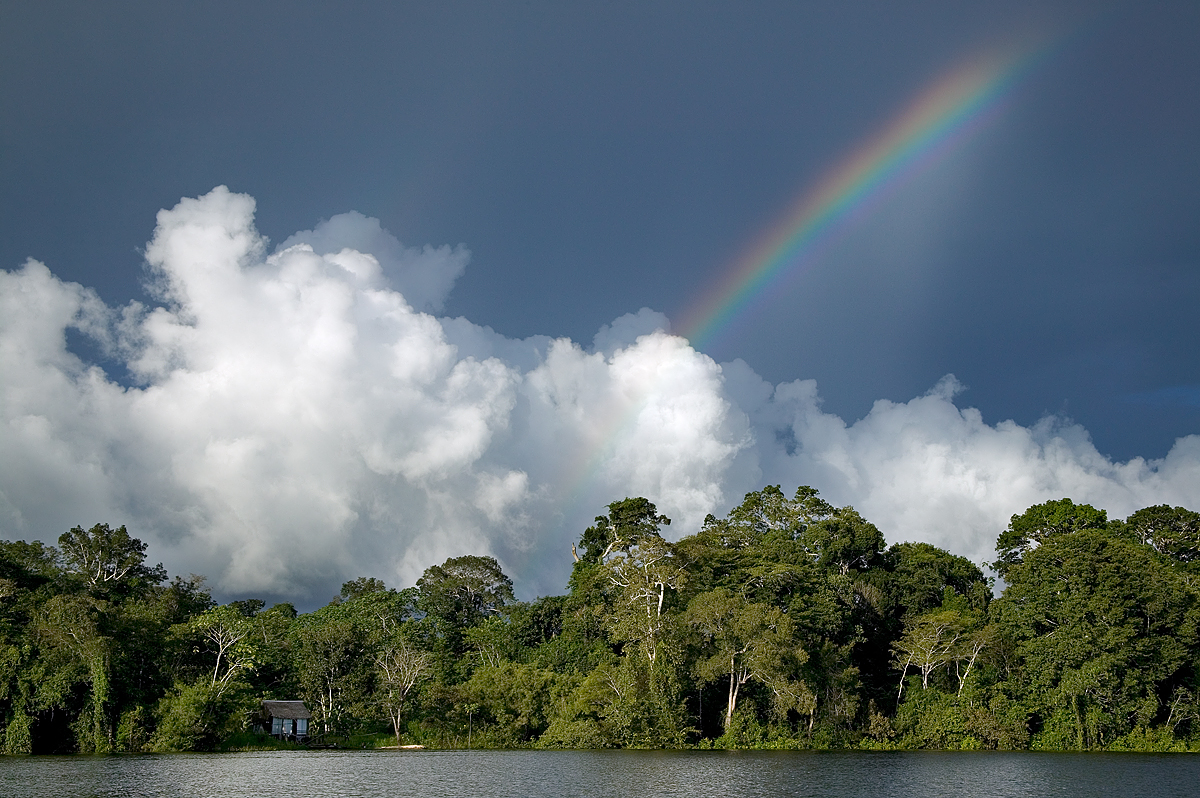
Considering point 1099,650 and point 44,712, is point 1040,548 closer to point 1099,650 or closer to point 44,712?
point 1099,650

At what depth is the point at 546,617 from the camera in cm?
8506

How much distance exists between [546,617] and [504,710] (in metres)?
17.7

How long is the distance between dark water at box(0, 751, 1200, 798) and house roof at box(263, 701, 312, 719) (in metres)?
20.5

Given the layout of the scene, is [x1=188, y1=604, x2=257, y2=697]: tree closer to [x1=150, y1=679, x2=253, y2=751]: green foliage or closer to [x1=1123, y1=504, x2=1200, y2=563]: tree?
[x1=150, y1=679, x2=253, y2=751]: green foliage

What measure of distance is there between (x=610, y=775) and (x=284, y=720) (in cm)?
4531

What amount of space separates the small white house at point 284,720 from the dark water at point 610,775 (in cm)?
2028

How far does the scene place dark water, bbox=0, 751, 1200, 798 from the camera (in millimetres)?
32344

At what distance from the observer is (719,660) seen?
5897cm

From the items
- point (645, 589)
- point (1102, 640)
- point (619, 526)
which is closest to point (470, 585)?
point (619, 526)

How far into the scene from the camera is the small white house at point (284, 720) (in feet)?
242

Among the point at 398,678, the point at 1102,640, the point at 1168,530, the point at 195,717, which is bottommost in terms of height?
the point at 195,717

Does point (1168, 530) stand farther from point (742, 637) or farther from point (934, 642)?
point (742, 637)

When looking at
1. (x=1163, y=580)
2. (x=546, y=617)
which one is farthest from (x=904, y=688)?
(x=546, y=617)

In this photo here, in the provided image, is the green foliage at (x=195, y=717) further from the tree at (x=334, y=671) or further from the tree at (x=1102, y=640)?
the tree at (x=1102, y=640)
